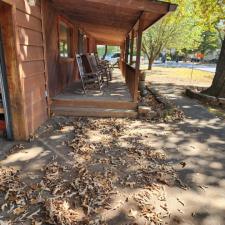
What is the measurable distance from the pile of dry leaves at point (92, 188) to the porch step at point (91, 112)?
1.43m

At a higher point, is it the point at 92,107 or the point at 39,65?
the point at 39,65

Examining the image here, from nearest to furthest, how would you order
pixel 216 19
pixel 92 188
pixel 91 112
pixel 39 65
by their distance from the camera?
pixel 92 188
pixel 39 65
pixel 91 112
pixel 216 19

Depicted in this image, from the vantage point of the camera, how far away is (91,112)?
17.3ft

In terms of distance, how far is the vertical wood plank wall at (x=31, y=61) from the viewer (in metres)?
3.53

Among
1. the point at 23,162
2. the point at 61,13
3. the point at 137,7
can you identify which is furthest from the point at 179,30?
the point at 23,162

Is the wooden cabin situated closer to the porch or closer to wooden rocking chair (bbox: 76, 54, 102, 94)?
the porch

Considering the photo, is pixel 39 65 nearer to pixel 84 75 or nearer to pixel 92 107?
pixel 92 107

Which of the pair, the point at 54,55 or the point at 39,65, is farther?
the point at 54,55

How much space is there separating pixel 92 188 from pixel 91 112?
2.81m

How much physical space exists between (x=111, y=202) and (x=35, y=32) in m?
3.25

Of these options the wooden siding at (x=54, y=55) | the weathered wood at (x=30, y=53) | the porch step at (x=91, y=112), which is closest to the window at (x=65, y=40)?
the wooden siding at (x=54, y=55)

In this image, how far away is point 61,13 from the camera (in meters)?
6.07

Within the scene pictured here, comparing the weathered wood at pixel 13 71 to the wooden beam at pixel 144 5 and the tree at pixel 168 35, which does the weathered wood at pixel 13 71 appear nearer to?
the wooden beam at pixel 144 5

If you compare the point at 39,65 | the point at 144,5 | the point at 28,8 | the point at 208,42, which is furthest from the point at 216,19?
the point at 208,42
